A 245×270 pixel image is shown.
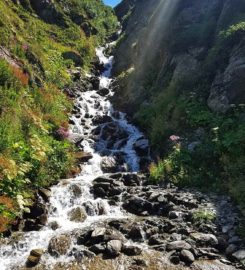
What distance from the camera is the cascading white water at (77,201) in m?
11.1

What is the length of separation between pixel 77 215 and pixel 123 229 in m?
2.37

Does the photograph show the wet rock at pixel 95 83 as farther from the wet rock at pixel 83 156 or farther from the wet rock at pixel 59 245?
the wet rock at pixel 59 245

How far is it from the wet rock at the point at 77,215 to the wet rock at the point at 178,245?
12.5 ft

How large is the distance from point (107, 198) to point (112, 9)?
60.8m

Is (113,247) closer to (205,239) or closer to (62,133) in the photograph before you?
(205,239)

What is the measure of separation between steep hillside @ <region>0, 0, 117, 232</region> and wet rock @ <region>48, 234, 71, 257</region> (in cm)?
150

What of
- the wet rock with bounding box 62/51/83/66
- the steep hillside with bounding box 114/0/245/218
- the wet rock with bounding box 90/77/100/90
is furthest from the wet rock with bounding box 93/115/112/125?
the wet rock with bounding box 62/51/83/66

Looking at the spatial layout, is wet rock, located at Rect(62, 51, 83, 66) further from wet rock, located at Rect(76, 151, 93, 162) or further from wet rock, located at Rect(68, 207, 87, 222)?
wet rock, located at Rect(68, 207, 87, 222)

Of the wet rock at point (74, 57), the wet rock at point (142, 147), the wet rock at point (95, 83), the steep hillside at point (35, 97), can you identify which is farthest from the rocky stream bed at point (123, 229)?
the wet rock at point (74, 57)

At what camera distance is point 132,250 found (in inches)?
414

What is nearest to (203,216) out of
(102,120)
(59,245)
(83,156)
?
(59,245)

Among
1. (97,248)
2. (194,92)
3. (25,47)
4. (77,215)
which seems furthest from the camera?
(25,47)

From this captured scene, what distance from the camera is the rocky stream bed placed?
1023cm

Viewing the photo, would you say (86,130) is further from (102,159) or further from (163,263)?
(163,263)
